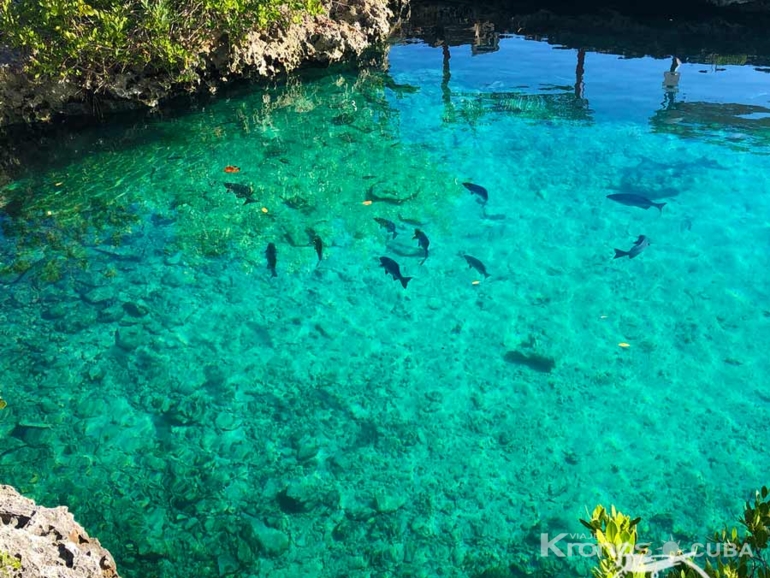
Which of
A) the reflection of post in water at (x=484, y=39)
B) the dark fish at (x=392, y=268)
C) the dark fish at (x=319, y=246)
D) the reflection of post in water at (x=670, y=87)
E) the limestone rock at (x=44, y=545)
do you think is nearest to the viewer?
the limestone rock at (x=44, y=545)

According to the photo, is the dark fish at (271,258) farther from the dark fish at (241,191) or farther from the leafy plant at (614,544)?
the leafy plant at (614,544)

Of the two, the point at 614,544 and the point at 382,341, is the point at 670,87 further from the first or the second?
the point at 614,544

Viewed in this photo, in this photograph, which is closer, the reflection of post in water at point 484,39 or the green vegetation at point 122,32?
the green vegetation at point 122,32

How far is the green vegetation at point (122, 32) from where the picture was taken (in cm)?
1097

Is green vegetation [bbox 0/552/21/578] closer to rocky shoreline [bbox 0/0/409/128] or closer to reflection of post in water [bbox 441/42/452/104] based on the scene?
rocky shoreline [bbox 0/0/409/128]

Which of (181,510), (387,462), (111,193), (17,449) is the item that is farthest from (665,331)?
(111,193)

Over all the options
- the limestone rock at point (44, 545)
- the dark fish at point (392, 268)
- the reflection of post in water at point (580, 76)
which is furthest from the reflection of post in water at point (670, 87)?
the limestone rock at point (44, 545)

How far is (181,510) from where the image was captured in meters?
5.07

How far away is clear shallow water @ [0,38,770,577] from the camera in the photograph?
200 inches

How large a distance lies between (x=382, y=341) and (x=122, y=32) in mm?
A: 8853

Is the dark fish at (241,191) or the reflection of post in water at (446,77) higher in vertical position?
the reflection of post in water at (446,77)

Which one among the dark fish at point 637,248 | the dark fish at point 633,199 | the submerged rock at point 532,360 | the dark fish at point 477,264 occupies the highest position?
the dark fish at point 633,199

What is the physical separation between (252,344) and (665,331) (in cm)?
512

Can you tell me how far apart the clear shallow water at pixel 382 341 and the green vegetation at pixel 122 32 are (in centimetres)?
144
